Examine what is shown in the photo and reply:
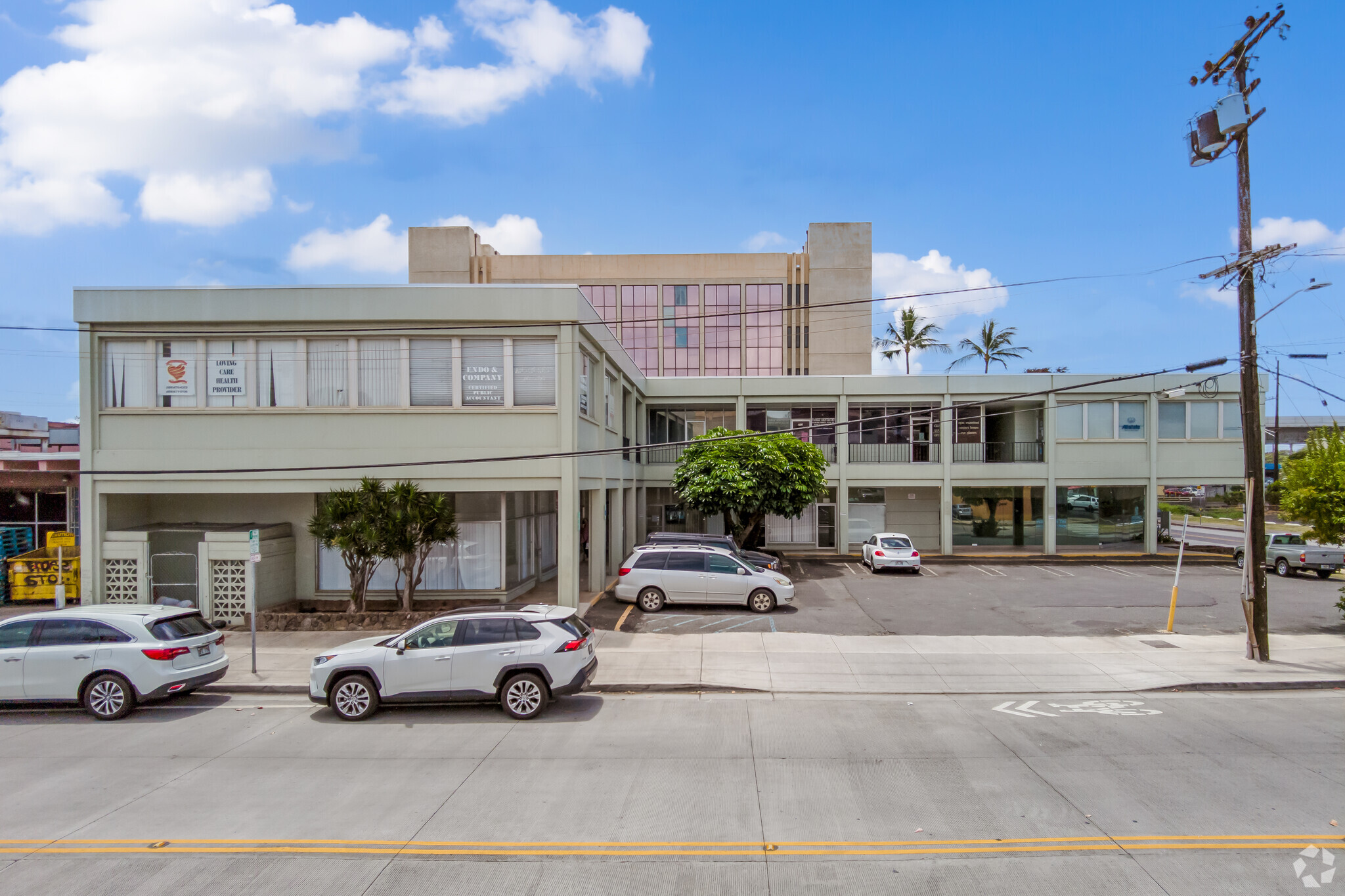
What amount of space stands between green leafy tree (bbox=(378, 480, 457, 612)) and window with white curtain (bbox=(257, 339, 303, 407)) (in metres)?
3.25

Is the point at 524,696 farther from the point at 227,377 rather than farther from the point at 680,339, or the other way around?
the point at 680,339

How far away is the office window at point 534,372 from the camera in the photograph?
16891 millimetres

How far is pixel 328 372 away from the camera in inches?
666

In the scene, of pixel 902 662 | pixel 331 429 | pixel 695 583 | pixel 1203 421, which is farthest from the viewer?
pixel 1203 421

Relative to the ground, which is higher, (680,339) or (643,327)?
(643,327)

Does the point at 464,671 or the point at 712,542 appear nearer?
the point at 464,671

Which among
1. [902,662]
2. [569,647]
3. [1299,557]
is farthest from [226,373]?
[1299,557]

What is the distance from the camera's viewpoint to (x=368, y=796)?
794 cm

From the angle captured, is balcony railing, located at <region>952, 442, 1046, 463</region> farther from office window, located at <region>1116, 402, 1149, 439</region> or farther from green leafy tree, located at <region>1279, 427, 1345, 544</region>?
green leafy tree, located at <region>1279, 427, 1345, 544</region>

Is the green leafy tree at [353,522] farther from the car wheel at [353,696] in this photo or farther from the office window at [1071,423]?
the office window at [1071,423]

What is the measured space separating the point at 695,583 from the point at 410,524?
7.08m

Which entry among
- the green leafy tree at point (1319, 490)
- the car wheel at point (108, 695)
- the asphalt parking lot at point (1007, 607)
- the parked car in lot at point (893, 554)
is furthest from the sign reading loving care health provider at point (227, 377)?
the green leafy tree at point (1319, 490)

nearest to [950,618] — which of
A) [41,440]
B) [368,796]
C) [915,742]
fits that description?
[915,742]

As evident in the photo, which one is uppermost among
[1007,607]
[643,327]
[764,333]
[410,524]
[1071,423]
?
[643,327]
